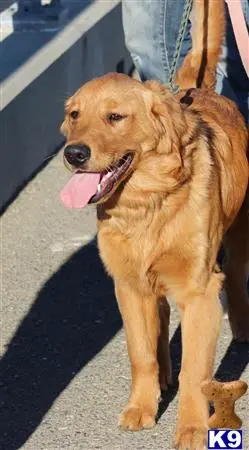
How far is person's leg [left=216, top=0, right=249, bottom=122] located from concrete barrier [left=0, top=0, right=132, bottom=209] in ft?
5.05

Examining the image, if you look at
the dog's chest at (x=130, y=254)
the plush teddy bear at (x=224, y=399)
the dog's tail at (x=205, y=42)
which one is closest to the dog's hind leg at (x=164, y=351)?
the dog's chest at (x=130, y=254)

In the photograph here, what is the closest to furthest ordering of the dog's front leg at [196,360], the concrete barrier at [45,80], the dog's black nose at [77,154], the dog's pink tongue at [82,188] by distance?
the dog's black nose at [77,154], the dog's pink tongue at [82,188], the dog's front leg at [196,360], the concrete barrier at [45,80]

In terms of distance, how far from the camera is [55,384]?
17.5 ft

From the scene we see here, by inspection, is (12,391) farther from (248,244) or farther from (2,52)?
(2,52)

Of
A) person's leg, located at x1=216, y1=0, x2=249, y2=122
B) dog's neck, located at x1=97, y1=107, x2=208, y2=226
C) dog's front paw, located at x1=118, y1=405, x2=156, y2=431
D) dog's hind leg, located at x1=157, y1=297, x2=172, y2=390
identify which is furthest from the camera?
person's leg, located at x1=216, y1=0, x2=249, y2=122

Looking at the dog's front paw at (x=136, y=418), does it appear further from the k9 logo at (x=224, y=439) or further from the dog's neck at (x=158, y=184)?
the dog's neck at (x=158, y=184)

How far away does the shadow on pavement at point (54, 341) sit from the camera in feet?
16.7

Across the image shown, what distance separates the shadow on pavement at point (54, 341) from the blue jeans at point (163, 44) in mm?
1084

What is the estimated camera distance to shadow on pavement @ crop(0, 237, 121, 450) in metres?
5.10

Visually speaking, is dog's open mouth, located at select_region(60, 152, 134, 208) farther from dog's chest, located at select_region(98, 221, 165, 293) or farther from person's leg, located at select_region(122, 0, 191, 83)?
person's leg, located at select_region(122, 0, 191, 83)

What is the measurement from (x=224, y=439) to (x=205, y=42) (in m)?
1.90

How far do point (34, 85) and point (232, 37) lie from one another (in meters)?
1.94

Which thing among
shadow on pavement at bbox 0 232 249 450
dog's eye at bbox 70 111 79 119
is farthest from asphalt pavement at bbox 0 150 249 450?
dog's eye at bbox 70 111 79 119

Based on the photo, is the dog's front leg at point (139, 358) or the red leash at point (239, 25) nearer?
the dog's front leg at point (139, 358)
